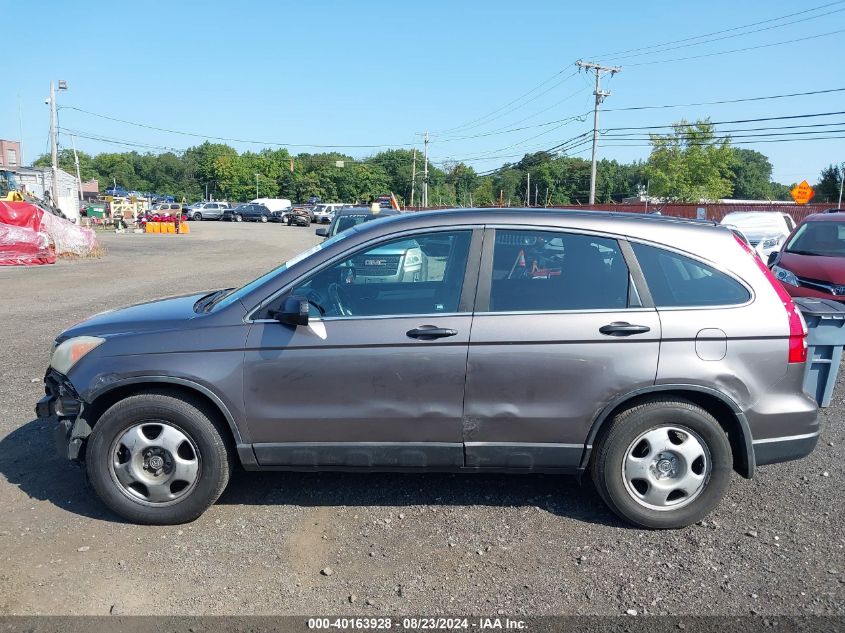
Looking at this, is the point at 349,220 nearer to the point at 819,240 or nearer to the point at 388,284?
the point at 819,240

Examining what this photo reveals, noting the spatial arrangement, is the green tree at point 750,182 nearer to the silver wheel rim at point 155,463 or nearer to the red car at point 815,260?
the red car at point 815,260

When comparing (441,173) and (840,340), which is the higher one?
(441,173)

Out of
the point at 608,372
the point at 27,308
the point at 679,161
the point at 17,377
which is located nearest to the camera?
the point at 608,372

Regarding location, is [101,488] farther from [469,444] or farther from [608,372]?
[608,372]

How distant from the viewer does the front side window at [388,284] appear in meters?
4.04

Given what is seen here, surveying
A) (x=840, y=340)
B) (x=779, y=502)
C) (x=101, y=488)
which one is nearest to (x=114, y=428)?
(x=101, y=488)

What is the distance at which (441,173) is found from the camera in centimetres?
11312

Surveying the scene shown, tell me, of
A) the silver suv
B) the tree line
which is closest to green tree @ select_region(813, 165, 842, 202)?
the tree line

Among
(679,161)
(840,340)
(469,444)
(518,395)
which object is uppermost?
(679,161)

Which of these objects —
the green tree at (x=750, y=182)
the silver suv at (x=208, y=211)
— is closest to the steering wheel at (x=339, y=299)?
the silver suv at (x=208, y=211)

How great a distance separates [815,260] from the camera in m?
9.30

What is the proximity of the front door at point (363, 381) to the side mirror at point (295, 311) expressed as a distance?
0.25 feet

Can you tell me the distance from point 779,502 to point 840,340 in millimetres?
1168

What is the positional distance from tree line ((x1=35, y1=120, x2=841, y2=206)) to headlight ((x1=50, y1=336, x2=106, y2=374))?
74.0m
